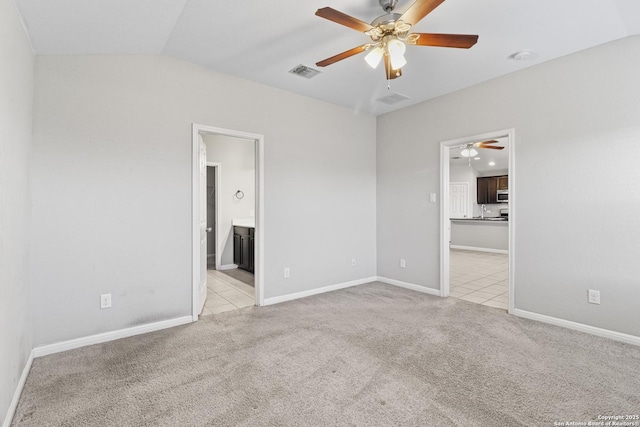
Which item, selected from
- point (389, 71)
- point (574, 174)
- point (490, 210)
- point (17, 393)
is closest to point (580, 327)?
point (574, 174)

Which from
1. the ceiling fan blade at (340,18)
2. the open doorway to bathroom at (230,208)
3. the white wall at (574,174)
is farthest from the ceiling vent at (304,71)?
the open doorway to bathroom at (230,208)

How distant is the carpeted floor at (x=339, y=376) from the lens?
1.83 metres

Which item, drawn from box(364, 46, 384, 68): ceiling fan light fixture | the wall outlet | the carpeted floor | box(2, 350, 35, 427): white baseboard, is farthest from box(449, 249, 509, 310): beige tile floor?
box(2, 350, 35, 427): white baseboard

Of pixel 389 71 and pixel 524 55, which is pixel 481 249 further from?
pixel 389 71

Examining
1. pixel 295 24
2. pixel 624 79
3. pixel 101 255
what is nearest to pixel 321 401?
pixel 101 255

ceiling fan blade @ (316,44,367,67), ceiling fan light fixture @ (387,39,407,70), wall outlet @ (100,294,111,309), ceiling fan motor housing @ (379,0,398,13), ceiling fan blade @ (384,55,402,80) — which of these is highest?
ceiling fan motor housing @ (379,0,398,13)

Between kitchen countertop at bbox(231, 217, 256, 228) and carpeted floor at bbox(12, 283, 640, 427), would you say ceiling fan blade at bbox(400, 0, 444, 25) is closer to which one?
carpeted floor at bbox(12, 283, 640, 427)

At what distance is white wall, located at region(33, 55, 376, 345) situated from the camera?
2.60 metres

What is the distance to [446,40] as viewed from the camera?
7.05ft

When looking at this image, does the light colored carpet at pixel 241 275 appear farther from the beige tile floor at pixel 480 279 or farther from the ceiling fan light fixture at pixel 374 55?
the ceiling fan light fixture at pixel 374 55

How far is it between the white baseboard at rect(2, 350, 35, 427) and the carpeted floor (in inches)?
1.3

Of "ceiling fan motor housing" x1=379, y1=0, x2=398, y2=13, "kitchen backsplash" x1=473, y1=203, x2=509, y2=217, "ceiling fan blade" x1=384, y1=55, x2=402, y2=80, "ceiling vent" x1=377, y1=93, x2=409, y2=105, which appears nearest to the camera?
"ceiling fan motor housing" x1=379, y1=0, x2=398, y2=13

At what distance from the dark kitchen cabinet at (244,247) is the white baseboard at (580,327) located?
3.96 metres

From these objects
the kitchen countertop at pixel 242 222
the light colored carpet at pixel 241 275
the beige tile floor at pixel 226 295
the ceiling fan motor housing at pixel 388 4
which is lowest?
the beige tile floor at pixel 226 295
